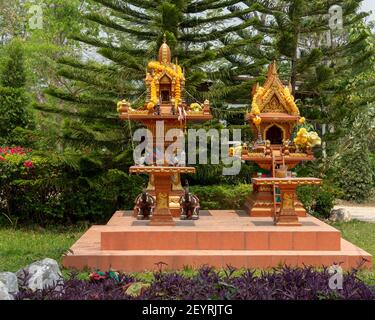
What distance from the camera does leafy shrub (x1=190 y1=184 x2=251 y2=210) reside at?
9.69 metres

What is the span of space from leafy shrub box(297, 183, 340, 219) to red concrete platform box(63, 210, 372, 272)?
3531 mm

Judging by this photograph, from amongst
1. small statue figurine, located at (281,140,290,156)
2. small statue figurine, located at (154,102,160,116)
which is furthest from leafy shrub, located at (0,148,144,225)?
small statue figurine, located at (281,140,290,156)

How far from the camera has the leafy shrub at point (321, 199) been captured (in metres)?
10.3

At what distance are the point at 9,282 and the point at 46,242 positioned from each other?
15.3 feet

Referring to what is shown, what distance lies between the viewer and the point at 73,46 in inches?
776

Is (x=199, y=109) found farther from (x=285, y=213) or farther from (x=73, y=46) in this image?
(x=73, y=46)

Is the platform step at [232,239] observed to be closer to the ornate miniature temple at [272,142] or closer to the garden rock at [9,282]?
the ornate miniature temple at [272,142]

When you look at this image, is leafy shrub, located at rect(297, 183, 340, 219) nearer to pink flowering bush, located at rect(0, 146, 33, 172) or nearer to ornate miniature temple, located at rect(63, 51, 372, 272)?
ornate miniature temple, located at rect(63, 51, 372, 272)

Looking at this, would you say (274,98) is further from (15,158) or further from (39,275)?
(39,275)

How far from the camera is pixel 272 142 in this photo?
335 inches

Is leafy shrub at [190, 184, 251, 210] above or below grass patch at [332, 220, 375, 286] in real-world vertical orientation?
above

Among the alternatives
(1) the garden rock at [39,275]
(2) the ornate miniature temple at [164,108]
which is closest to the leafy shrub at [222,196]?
(2) the ornate miniature temple at [164,108]

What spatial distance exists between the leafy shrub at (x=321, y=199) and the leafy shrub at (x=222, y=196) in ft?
4.12
